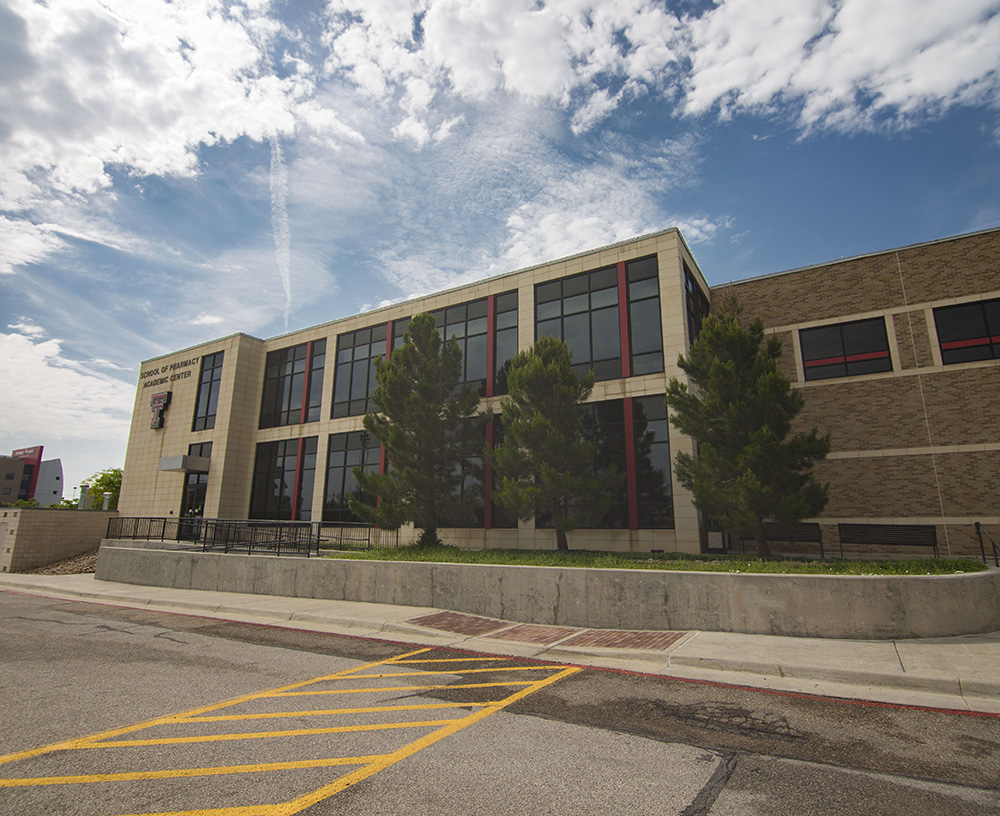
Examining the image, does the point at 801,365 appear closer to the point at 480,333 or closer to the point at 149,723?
the point at 480,333

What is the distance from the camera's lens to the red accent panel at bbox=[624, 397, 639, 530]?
18.6 metres

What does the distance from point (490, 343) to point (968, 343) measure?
1705cm

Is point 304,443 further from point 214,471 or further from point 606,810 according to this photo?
point 606,810

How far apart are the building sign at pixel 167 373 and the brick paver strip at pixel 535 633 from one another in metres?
31.7

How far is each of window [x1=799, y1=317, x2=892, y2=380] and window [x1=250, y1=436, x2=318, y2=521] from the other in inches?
913

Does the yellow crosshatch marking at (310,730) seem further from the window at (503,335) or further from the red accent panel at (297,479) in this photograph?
the red accent panel at (297,479)

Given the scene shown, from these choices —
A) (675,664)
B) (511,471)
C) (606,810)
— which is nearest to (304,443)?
(511,471)

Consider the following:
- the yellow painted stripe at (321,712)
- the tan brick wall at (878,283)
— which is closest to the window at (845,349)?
the tan brick wall at (878,283)

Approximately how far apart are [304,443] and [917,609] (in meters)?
26.7

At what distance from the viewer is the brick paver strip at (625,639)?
8609 mm

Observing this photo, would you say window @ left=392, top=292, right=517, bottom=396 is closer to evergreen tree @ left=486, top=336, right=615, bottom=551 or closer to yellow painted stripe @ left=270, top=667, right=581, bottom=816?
evergreen tree @ left=486, top=336, right=615, bottom=551

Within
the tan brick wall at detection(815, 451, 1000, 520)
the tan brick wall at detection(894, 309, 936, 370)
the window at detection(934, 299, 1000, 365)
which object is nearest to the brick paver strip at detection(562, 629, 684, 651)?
the tan brick wall at detection(815, 451, 1000, 520)

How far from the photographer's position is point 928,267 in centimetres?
1991

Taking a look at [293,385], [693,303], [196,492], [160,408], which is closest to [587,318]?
[693,303]
